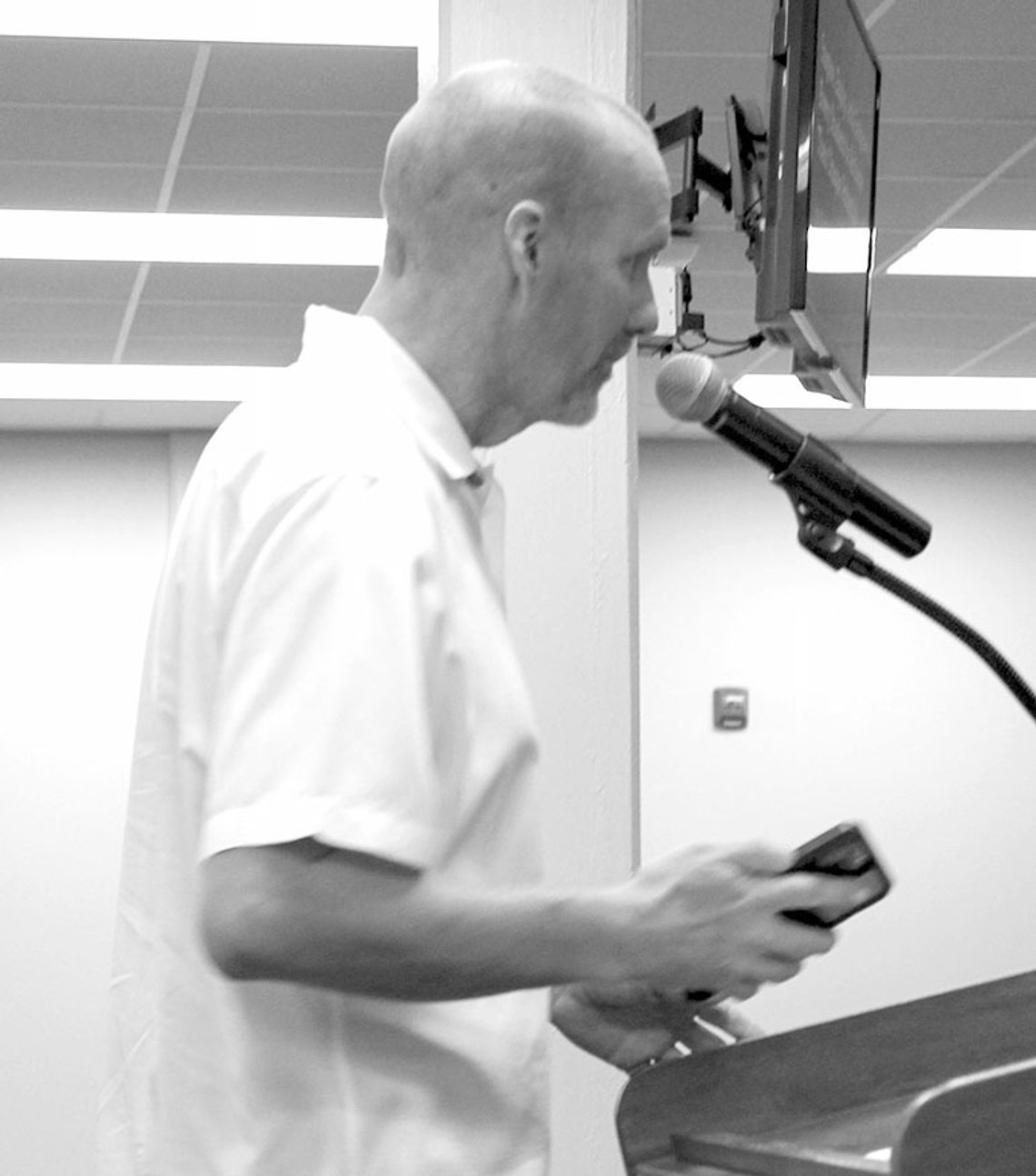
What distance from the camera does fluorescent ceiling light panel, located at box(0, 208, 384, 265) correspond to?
597 centimetres

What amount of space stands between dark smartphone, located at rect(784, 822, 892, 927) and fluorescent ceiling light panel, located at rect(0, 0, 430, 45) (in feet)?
12.1

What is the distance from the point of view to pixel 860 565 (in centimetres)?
171

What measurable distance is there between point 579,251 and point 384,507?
0.28 m

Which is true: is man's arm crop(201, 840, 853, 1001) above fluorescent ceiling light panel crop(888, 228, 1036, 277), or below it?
below

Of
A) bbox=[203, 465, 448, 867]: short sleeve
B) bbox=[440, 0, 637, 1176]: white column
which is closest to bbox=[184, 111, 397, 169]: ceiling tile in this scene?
bbox=[440, 0, 637, 1176]: white column

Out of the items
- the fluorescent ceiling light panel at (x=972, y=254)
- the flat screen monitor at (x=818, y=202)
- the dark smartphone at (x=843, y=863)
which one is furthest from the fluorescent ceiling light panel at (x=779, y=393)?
the dark smartphone at (x=843, y=863)

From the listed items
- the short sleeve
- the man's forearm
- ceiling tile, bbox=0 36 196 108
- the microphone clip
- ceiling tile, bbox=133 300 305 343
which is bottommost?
the man's forearm

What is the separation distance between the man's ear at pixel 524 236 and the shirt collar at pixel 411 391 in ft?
0.31

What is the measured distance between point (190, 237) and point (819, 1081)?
5.22 m

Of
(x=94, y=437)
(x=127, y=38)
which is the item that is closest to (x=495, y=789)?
(x=127, y=38)

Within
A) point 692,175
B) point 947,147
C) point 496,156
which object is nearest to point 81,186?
point 947,147

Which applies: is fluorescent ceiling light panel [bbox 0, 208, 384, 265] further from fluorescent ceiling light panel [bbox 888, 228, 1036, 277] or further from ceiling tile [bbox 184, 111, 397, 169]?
fluorescent ceiling light panel [bbox 888, 228, 1036, 277]

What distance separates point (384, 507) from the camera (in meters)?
1.18

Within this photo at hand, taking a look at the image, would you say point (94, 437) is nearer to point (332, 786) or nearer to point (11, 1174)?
point (11, 1174)
